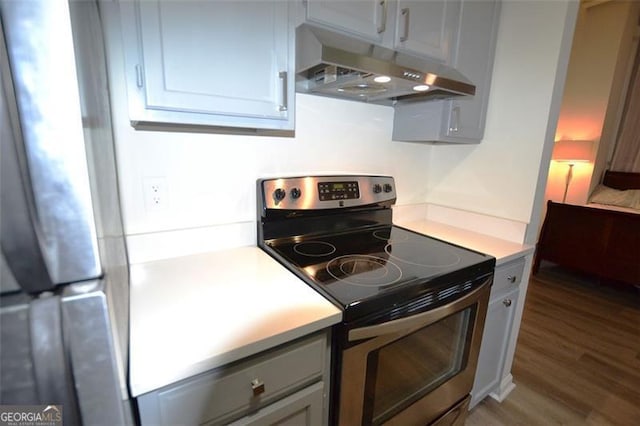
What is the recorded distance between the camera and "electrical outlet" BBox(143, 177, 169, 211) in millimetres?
1075

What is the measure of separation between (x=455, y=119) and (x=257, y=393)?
4.63ft

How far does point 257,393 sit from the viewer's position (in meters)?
0.71

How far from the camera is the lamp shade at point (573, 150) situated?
3.21 m

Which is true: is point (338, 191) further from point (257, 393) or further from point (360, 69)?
point (257, 393)

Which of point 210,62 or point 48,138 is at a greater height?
point 210,62

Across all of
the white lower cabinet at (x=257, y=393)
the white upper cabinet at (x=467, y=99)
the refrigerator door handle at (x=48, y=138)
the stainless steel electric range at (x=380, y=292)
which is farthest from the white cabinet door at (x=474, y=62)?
the refrigerator door handle at (x=48, y=138)

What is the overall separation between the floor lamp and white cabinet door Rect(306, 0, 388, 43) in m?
3.18

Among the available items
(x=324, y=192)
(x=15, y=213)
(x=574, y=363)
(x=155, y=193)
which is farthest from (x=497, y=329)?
(x=15, y=213)

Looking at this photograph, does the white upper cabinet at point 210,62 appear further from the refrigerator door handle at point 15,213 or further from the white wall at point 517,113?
the white wall at point 517,113

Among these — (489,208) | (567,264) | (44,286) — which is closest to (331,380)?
(44,286)

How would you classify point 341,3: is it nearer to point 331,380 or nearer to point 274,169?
point 274,169

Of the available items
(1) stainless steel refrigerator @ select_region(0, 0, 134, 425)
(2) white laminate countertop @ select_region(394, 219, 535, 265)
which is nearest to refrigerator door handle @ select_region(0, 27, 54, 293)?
(1) stainless steel refrigerator @ select_region(0, 0, 134, 425)

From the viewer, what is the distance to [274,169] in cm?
134

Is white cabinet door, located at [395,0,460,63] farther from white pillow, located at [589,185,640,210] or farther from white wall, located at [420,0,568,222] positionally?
white pillow, located at [589,185,640,210]
